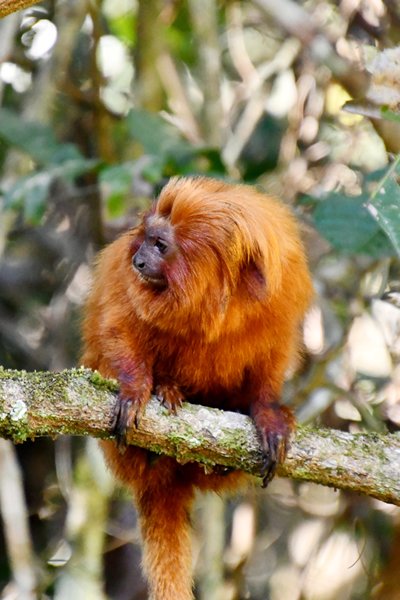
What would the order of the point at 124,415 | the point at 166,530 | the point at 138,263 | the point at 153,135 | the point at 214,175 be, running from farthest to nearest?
the point at 153,135
the point at 214,175
the point at 166,530
the point at 138,263
the point at 124,415

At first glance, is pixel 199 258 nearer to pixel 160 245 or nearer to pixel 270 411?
pixel 160 245

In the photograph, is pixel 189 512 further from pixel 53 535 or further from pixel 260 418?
pixel 53 535

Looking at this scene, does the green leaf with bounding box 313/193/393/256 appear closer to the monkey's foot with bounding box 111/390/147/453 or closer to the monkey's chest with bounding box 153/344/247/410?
the monkey's chest with bounding box 153/344/247/410

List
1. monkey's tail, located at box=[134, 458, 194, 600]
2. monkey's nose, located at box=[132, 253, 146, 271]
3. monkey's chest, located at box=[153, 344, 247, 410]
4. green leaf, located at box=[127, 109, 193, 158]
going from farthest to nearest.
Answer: green leaf, located at box=[127, 109, 193, 158]
monkey's tail, located at box=[134, 458, 194, 600]
monkey's chest, located at box=[153, 344, 247, 410]
monkey's nose, located at box=[132, 253, 146, 271]

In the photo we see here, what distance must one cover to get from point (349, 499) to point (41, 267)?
209 centimetres

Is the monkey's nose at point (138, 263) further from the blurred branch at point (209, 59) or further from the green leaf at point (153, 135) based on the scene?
the blurred branch at point (209, 59)

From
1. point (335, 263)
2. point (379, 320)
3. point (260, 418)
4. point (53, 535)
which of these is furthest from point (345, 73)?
point (53, 535)

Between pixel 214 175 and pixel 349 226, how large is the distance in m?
0.56

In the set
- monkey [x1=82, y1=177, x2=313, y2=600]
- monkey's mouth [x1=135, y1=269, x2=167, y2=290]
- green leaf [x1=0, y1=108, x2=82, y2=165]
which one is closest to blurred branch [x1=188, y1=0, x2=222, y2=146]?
green leaf [x1=0, y1=108, x2=82, y2=165]

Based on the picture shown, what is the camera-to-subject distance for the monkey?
9.66ft

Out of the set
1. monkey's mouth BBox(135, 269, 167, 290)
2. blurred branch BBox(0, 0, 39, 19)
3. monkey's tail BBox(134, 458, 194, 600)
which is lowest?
monkey's tail BBox(134, 458, 194, 600)

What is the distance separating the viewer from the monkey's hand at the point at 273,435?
272 cm

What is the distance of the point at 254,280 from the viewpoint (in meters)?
2.98

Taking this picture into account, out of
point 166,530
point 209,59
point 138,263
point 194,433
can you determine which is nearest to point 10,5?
point 138,263
